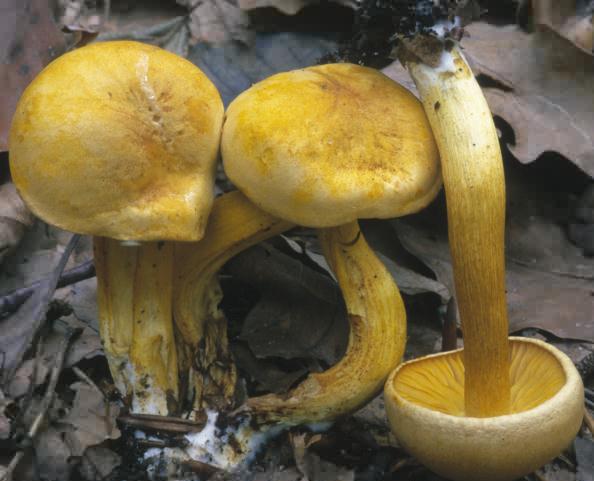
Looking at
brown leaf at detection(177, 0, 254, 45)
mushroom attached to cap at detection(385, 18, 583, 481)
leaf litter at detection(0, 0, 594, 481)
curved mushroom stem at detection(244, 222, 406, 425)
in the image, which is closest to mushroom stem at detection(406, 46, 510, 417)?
mushroom attached to cap at detection(385, 18, 583, 481)

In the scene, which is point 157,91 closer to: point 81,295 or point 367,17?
point 367,17

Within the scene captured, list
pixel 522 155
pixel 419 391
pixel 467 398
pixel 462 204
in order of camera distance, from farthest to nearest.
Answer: pixel 522 155, pixel 419 391, pixel 467 398, pixel 462 204

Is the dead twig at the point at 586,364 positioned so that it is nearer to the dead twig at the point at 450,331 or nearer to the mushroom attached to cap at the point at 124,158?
the dead twig at the point at 450,331

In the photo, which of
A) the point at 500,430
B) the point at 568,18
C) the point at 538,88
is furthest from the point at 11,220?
the point at 568,18

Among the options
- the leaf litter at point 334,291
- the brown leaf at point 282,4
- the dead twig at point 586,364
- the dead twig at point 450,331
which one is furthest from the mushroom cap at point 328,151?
the brown leaf at point 282,4

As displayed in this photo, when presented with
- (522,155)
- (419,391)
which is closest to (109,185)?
(419,391)

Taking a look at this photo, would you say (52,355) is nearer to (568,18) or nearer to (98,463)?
(98,463)
